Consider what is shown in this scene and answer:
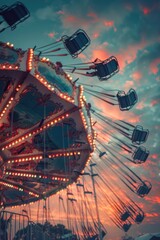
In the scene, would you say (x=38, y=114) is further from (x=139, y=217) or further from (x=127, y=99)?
(x=139, y=217)

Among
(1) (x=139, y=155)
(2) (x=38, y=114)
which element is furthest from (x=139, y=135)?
(2) (x=38, y=114)

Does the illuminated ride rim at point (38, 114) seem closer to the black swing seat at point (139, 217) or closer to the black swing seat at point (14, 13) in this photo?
the black swing seat at point (14, 13)

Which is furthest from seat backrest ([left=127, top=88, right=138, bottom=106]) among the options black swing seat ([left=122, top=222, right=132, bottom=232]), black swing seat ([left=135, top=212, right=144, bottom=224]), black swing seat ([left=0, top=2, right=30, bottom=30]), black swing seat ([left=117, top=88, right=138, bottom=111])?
black swing seat ([left=122, top=222, right=132, bottom=232])

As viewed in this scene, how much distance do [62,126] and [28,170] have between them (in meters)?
3.16

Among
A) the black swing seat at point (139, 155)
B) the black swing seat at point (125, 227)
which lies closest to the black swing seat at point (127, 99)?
the black swing seat at point (139, 155)

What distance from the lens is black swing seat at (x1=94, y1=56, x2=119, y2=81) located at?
11.1 m

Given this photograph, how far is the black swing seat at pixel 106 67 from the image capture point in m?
11.1

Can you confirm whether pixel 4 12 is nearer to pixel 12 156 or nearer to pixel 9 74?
pixel 9 74

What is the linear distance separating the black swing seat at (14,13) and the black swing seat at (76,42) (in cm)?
217

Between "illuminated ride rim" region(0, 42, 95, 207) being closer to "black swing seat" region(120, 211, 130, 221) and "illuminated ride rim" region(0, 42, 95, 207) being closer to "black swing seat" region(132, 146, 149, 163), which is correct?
"black swing seat" region(132, 146, 149, 163)

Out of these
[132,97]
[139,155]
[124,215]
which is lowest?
[124,215]

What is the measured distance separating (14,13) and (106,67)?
4977 mm

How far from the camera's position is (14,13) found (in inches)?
358

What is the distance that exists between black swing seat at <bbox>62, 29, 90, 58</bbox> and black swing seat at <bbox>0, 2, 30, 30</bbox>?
2.17m
